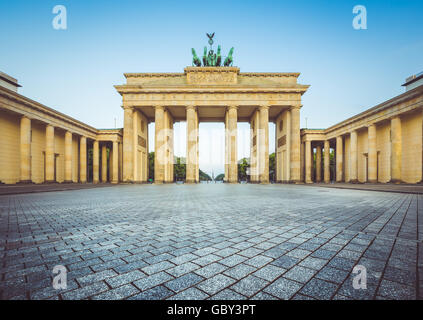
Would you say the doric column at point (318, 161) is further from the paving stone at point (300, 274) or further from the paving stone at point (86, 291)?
the paving stone at point (86, 291)

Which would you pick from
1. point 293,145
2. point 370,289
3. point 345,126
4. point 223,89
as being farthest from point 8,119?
point 345,126

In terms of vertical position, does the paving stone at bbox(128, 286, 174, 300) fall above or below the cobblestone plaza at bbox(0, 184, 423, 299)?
above

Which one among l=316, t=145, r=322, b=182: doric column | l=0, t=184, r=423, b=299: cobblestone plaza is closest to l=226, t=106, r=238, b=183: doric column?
l=316, t=145, r=322, b=182: doric column

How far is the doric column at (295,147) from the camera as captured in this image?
97.5ft

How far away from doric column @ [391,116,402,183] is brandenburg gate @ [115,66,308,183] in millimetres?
10649

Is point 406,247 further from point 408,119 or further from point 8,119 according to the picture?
point 8,119

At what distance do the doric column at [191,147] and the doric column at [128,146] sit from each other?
8.65 meters

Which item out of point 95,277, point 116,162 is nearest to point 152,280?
point 95,277

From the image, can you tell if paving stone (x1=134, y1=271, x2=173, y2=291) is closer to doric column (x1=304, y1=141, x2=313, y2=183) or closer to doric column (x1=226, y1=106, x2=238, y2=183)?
doric column (x1=226, y1=106, x2=238, y2=183)

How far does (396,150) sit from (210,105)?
23.2m

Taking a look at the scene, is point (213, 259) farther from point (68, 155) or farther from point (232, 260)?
point (68, 155)

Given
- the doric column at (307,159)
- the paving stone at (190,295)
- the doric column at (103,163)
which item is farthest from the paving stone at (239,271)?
the doric column at (103,163)

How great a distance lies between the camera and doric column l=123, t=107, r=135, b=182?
2975 cm
